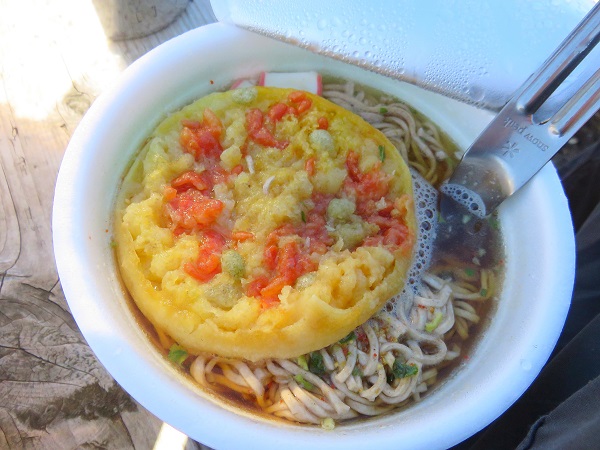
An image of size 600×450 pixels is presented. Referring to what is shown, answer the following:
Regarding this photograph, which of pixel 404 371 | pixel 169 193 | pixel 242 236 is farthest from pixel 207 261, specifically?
pixel 404 371

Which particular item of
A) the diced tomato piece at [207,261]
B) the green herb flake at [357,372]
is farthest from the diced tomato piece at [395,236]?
the diced tomato piece at [207,261]

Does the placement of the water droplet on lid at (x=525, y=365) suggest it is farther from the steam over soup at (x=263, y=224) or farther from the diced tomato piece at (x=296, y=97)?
the diced tomato piece at (x=296, y=97)

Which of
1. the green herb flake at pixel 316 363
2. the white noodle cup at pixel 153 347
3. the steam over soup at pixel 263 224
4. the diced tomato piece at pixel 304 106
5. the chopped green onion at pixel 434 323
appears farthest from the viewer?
the diced tomato piece at pixel 304 106

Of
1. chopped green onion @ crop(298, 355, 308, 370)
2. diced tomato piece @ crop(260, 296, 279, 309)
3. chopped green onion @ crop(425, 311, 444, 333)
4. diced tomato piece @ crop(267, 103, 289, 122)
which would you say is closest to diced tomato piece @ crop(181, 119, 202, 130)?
diced tomato piece @ crop(267, 103, 289, 122)

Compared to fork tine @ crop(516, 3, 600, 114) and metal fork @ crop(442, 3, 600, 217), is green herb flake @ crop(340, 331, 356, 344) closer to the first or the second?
metal fork @ crop(442, 3, 600, 217)

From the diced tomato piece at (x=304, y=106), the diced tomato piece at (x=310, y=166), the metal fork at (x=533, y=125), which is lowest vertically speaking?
the diced tomato piece at (x=310, y=166)

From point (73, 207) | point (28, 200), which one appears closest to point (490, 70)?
point (73, 207)

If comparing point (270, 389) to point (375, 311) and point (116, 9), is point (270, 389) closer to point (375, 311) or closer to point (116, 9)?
point (375, 311)
